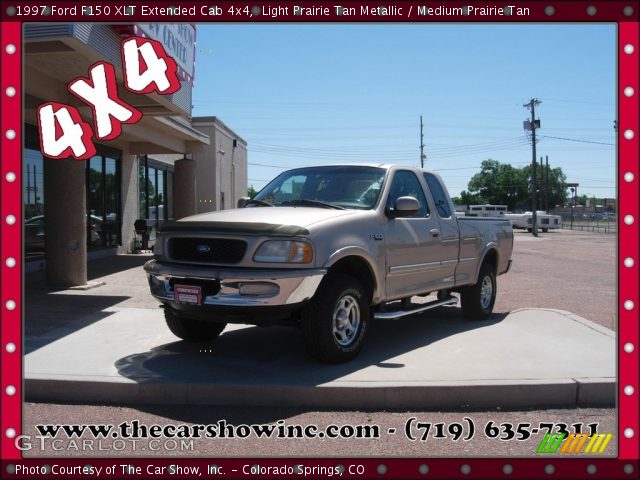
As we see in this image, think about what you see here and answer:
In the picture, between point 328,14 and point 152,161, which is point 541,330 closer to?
point 328,14

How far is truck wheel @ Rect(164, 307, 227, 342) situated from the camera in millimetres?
6258

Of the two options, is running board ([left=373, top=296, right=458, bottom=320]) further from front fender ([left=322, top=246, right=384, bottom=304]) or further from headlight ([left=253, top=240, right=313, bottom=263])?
headlight ([left=253, top=240, right=313, bottom=263])

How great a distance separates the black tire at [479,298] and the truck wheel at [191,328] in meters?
3.22

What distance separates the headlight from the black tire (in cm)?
345

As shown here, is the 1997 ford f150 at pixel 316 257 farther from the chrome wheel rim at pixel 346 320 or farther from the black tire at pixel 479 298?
the black tire at pixel 479 298

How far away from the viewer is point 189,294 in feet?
17.2

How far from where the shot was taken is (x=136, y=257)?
17094 mm

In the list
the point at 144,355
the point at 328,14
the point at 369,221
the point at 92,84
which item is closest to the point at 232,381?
the point at 144,355

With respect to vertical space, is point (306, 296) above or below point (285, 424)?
above

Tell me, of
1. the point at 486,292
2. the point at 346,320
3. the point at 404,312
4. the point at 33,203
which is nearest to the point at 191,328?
the point at 346,320

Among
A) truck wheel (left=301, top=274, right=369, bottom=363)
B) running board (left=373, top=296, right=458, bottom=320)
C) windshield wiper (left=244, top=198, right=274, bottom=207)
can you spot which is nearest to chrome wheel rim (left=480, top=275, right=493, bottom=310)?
running board (left=373, top=296, right=458, bottom=320)

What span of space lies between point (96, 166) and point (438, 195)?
11249mm

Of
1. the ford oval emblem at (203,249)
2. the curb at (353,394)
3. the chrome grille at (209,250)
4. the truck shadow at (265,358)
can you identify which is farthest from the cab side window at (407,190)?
the curb at (353,394)

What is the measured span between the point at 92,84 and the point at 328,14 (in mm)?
6329
